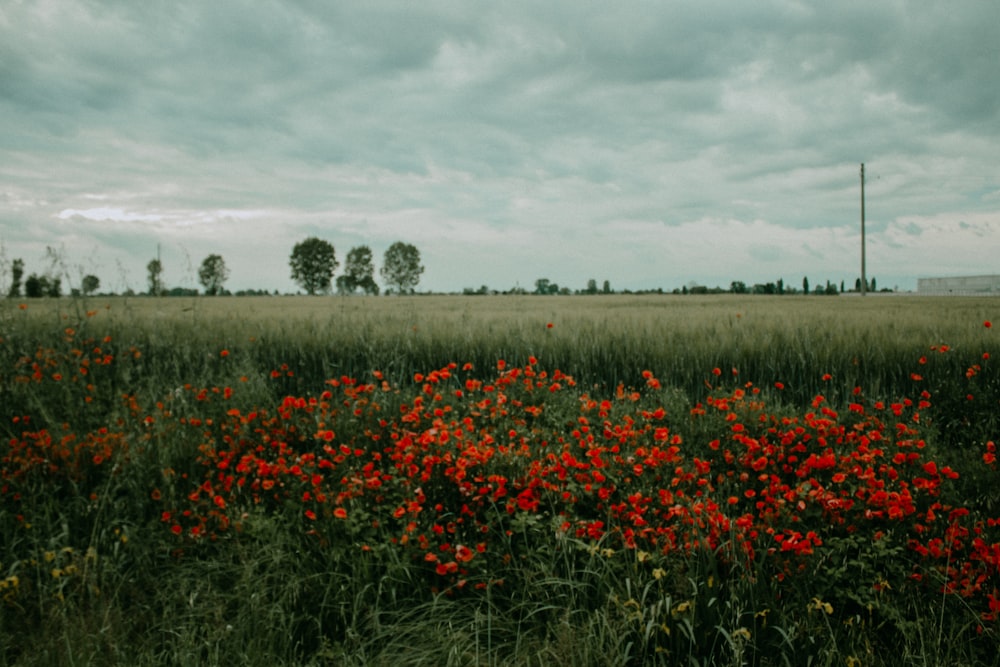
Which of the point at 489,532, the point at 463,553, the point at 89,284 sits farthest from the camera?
the point at 89,284

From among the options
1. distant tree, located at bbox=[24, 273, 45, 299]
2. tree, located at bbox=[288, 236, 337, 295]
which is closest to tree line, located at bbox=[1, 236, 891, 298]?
tree, located at bbox=[288, 236, 337, 295]

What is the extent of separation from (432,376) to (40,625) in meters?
2.92

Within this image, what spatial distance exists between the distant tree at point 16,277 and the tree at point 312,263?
5659cm

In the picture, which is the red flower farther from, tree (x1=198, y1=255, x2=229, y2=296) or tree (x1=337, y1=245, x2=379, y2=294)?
tree (x1=337, y1=245, x2=379, y2=294)

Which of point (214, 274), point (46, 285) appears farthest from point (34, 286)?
point (214, 274)

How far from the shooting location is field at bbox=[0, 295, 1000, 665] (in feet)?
9.32

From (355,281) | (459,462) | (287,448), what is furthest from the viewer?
(355,281)

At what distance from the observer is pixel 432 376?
4.97 m

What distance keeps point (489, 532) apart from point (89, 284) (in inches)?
258

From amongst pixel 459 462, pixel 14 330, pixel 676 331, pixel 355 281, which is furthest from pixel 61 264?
pixel 355 281

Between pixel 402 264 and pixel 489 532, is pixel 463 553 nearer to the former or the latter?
pixel 489 532

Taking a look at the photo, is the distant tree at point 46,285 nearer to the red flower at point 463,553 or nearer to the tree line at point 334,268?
the red flower at point 463,553

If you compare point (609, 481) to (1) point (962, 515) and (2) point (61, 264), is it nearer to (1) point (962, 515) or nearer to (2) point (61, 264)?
(1) point (962, 515)

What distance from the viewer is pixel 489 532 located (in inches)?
139
